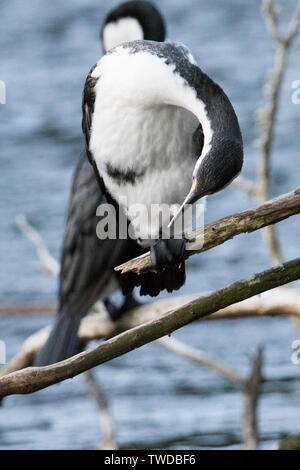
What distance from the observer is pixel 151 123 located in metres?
2.85

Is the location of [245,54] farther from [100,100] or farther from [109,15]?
[100,100]

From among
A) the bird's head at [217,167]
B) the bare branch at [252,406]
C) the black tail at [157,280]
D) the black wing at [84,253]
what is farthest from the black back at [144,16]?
the bird's head at [217,167]

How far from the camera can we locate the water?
4.55m

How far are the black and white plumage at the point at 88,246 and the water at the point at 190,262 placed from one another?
487mm

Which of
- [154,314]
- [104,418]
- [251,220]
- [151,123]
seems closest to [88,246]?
[154,314]

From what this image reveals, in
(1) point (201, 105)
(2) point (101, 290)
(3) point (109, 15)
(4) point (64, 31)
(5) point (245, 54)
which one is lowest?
(1) point (201, 105)

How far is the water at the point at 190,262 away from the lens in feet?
14.9

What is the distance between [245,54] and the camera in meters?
7.56

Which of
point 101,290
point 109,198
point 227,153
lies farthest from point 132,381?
point 227,153

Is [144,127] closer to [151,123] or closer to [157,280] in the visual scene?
[151,123]

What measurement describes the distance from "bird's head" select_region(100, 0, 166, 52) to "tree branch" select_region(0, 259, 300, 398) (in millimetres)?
1795

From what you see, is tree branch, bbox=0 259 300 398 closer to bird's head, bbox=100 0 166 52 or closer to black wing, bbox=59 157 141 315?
black wing, bbox=59 157 141 315

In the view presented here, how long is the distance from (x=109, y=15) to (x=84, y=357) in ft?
6.41

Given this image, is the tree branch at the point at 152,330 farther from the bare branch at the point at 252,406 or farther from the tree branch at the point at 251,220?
the bare branch at the point at 252,406
